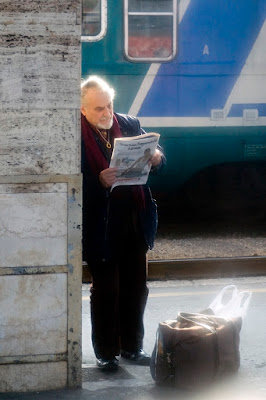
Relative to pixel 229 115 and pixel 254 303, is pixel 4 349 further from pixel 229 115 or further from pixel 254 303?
pixel 229 115

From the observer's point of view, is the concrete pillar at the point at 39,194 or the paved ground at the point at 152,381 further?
the paved ground at the point at 152,381

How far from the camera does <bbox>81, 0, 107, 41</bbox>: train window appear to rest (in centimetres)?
899

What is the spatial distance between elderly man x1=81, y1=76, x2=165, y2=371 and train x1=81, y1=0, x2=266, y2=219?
13.2 ft

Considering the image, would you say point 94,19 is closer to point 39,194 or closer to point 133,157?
point 133,157

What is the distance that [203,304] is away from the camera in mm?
6621

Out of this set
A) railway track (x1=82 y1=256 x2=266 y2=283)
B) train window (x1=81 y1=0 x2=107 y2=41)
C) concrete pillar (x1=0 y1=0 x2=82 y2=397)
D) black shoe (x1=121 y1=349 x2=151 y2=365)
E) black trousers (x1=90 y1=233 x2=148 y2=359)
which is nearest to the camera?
concrete pillar (x1=0 y1=0 x2=82 y2=397)

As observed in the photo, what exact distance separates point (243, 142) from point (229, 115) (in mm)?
360

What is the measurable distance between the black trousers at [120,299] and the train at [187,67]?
4130 millimetres

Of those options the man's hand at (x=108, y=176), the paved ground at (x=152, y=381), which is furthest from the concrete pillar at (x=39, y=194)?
the man's hand at (x=108, y=176)

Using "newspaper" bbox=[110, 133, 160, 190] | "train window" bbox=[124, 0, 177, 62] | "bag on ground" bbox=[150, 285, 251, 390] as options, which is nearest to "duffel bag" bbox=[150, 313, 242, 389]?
"bag on ground" bbox=[150, 285, 251, 390]

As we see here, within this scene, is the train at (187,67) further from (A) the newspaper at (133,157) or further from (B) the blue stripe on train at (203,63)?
(A) the newspaper at (133,157)

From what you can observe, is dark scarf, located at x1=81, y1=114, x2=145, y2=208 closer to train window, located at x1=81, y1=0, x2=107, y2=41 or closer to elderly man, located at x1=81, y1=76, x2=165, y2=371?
elderly man, located at x1=81, y1=76, x2=165, y2=371

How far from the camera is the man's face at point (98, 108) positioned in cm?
483

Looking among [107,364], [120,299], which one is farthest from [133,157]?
[107,364]
